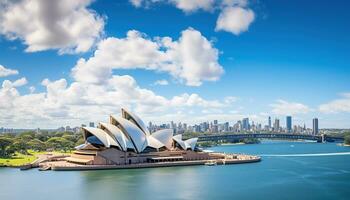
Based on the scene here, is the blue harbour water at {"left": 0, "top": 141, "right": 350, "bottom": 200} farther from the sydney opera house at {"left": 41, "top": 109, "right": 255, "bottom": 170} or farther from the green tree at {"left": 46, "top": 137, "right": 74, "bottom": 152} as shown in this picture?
the green tree at {"left": 46, "top": 137, "right": 74, "bottom": 152}

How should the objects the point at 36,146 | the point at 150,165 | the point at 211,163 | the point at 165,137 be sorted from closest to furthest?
the point at 150,165 < the point at 211,163 < the point at 165,137 < the point at 36,146

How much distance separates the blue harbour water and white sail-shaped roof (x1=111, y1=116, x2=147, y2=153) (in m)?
5.43

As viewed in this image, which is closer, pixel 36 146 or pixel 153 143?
pixel 153 143

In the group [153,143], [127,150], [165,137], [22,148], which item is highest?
[165,137]

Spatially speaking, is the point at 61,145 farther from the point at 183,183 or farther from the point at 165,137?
the point at 183,183

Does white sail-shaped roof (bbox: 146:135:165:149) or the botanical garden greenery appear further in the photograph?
the botanical garden greenery

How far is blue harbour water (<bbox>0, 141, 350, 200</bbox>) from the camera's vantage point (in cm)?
3538

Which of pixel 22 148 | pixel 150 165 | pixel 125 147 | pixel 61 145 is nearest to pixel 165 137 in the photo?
pixel 150 165

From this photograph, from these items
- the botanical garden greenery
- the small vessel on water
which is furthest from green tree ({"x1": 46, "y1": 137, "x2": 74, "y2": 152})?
the small vessel on water

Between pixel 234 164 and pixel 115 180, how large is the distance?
22549mm

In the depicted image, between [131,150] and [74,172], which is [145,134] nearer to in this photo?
[131,150]

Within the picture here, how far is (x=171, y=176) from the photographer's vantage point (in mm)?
46531

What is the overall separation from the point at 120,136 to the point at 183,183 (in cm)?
1787

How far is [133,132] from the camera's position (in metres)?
58.2
